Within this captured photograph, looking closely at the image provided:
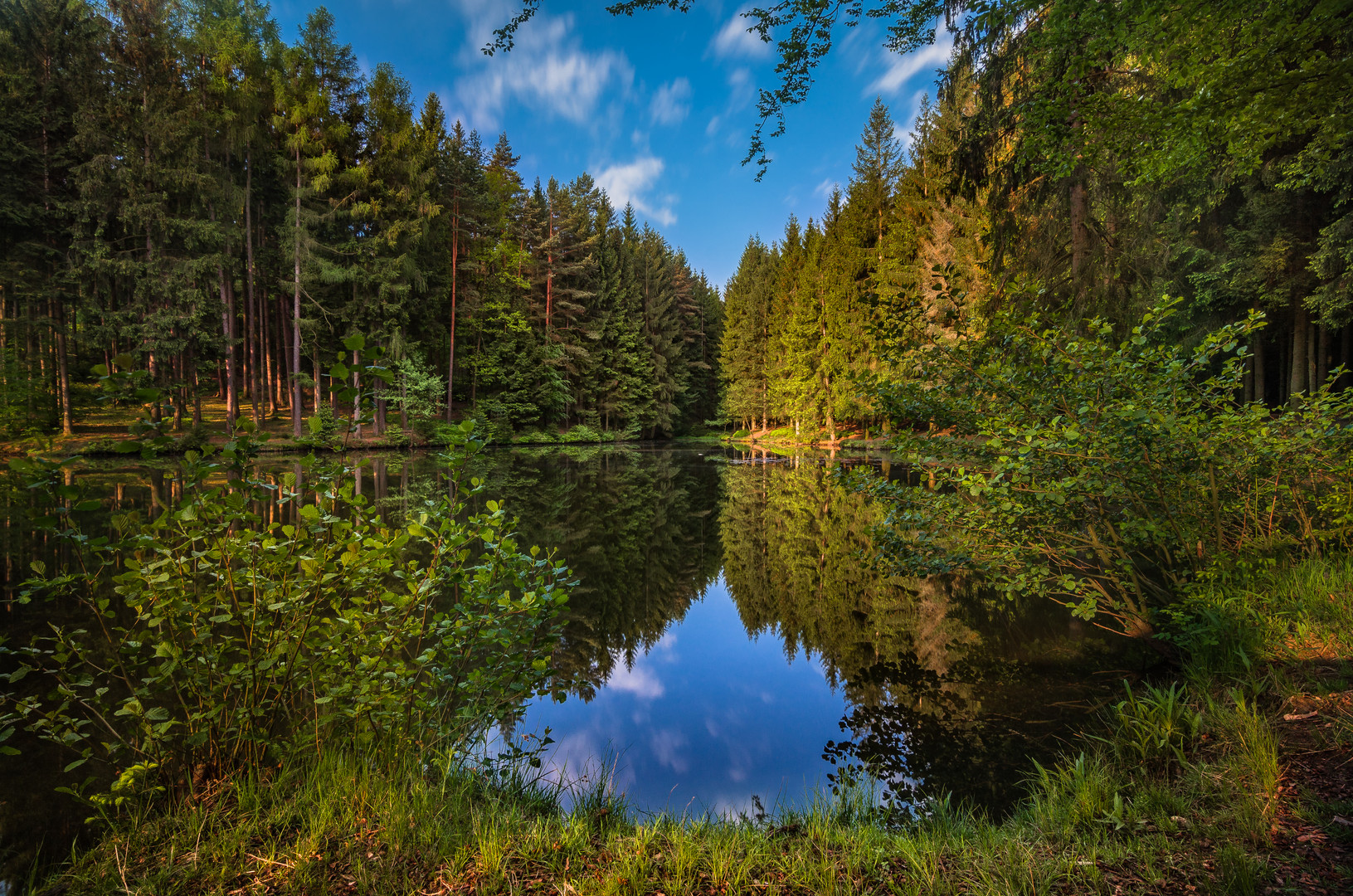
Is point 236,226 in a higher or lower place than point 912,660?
higher

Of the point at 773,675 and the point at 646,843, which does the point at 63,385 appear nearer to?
the point at 773,675

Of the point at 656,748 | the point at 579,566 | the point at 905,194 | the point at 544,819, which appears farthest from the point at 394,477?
the point at 905,194

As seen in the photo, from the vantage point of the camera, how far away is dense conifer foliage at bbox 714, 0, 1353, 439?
4047 millimetres

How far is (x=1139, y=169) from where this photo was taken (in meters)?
5.36

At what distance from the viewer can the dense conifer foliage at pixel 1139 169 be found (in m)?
4.05

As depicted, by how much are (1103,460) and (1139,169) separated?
3.86 metres

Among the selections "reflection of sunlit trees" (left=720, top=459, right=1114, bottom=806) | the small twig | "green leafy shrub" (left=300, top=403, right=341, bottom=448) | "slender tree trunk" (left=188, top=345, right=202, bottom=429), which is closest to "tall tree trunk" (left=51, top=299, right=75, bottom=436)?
"slender tree trunk" (left=188, top=345, right=202, bottom=429)

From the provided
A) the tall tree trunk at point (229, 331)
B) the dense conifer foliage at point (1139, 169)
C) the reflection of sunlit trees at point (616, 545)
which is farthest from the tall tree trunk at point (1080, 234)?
the tall tree trunk at point (229, 331)

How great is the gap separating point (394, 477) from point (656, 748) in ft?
46.7

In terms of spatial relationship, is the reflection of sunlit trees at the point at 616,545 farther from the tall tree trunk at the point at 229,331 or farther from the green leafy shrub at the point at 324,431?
the tall tree trunk at the point at 229,331

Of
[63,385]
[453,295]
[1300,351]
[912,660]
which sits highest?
[453,295]

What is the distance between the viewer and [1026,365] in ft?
13.8

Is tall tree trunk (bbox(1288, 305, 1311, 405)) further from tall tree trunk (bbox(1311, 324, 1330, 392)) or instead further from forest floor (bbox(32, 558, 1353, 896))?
forest floor (bbox(32, 558, 1353, 896))

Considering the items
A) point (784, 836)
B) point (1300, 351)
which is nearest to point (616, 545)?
point (784, 836)
